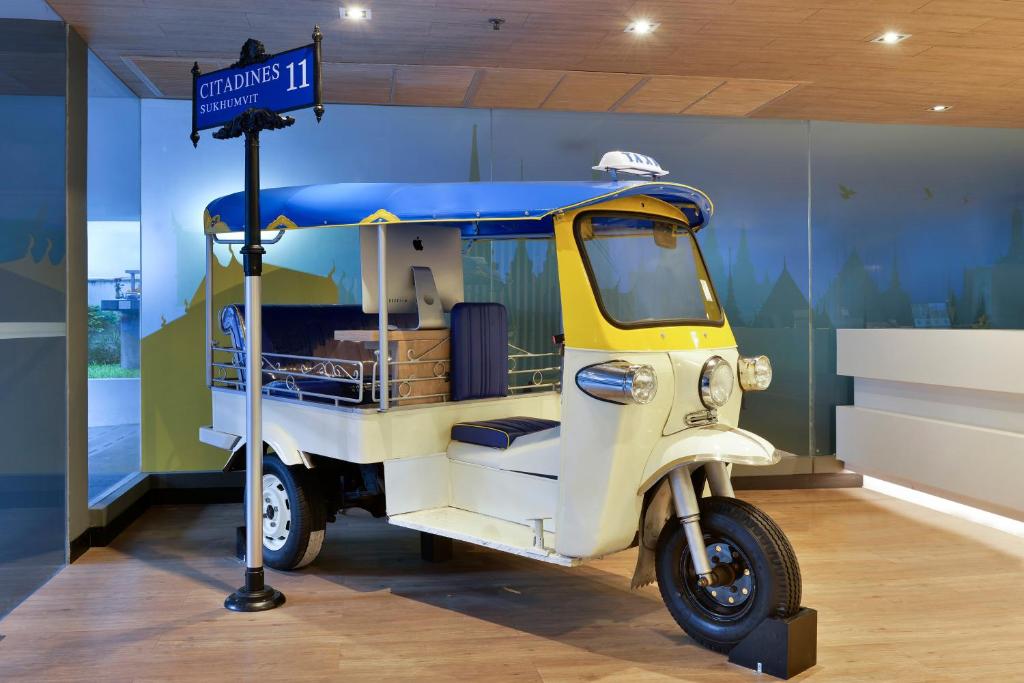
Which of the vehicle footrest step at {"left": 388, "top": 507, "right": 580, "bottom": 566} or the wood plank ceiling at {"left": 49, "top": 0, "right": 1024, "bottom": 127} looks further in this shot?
the wood plank ceiling at {"left": 49, "top": 0, "right": 1024, "bottom": 127}

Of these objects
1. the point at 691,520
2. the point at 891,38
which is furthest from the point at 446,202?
the point at 891,38

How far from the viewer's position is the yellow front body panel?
3.56 meters

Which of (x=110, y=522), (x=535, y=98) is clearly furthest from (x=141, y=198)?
(x=535, y=98)

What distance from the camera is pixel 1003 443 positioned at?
5445 millimetres

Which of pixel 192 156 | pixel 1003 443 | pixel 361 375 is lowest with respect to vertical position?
pixel 1003 443

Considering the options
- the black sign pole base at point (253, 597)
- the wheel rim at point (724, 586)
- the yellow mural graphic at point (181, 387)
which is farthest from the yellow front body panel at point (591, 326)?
the yellow mural graphic at point (181, 387)

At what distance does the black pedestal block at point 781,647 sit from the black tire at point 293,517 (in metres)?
2.17

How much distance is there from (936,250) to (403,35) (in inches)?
183

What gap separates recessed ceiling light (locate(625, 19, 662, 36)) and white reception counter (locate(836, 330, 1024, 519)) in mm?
2842

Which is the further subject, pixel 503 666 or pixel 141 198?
pixel 141 198

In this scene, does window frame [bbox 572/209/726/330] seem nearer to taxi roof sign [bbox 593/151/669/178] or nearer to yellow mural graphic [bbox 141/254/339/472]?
taxi roof sign [bbox 593/151/669/178]

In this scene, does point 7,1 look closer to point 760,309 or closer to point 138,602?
point 138,602

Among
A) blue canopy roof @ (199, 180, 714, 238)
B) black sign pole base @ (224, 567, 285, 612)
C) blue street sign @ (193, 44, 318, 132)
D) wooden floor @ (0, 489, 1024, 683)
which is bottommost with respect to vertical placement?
wooden floor @ (0, 489, 1024, 683)

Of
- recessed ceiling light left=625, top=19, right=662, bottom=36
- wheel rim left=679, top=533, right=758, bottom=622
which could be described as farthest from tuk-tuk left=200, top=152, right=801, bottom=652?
recessed ceiling light left=625, top=19, right=662, bottom=36
